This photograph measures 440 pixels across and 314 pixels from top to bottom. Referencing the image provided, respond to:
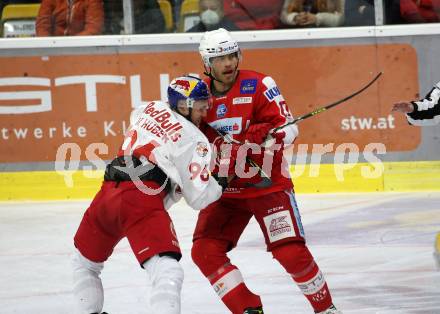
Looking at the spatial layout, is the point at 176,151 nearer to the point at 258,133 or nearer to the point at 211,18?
the point at 258,133

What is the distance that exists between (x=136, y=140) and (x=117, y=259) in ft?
6.42

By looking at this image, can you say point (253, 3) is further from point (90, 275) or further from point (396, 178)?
point (90, 275)

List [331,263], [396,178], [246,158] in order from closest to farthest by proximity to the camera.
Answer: [246,158] < [331,263] < [396,178]

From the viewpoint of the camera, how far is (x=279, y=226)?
Result: 472cm

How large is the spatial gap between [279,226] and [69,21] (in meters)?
3.95

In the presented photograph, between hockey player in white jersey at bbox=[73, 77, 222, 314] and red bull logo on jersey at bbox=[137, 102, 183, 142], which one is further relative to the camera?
red bull logo on jersey at bbox=[137, 102, 183, 142]

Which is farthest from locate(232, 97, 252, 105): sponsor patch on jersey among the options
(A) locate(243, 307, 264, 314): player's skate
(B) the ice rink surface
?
(B) the ice rink surface

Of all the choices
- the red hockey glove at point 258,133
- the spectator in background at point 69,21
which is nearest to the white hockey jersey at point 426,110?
the red hockey glove at point 258,133

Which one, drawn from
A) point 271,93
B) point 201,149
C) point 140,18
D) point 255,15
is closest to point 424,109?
point 271,93

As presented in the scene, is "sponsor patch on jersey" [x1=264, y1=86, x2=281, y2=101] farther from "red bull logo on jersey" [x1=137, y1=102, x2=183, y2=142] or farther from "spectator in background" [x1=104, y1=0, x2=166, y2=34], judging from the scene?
"spectator in background" [x1=104, y1=0, x2=166, y2=34]

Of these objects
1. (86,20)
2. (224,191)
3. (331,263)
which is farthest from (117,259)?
(86,20)

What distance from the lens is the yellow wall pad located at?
786cm

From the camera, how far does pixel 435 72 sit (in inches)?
313

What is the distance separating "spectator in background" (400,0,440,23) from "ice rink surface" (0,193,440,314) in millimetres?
1274
